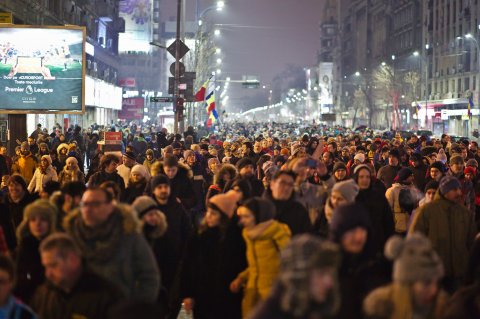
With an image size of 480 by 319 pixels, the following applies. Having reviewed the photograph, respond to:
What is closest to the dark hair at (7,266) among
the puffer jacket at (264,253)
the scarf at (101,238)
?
the scarf at (101,238)

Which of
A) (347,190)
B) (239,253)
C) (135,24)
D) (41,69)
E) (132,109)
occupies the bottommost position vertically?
(239,253)

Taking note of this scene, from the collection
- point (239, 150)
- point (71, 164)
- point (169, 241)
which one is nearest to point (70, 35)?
point (239, 150)

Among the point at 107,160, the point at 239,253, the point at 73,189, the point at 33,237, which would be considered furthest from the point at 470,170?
the point at 33,237

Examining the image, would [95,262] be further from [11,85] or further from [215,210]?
[11,85]

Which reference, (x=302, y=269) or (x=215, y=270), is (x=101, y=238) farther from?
(x=302, y=269)

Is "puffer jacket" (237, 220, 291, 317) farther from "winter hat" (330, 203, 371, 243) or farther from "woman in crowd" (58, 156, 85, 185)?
"woman in crowd" (58, 156, 85, 185)

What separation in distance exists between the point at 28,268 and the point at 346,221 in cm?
240

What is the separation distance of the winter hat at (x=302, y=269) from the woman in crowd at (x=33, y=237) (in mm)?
2969

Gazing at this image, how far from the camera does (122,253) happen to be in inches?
258

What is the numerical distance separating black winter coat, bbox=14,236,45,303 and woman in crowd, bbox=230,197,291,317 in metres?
1.55

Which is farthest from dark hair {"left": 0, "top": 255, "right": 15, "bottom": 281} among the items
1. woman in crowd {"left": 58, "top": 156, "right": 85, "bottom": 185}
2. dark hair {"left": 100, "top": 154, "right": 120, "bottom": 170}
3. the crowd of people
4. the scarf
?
dark hair {"left": 100, "top": 154, "right": 120, "bottom": 170}

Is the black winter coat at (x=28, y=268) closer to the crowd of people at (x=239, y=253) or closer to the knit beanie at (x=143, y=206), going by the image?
the crowd of people at (x=239, y=253)

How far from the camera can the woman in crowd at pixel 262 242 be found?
7.58m

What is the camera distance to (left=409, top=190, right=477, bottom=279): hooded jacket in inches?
360
